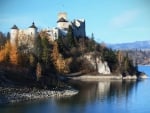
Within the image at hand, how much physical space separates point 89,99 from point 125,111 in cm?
581

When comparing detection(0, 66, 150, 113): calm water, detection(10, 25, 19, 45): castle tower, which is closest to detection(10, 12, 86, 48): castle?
detection(10, 25, 19, 45): castle tower

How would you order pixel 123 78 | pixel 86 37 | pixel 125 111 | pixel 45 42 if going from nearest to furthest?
pixel 125 111, pixel 45 42, pixel 123 78, pixel 86 37

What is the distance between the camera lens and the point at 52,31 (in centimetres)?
5562

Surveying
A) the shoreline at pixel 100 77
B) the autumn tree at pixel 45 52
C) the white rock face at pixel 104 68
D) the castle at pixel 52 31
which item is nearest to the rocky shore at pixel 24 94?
the autumn tree at pixel 45 52

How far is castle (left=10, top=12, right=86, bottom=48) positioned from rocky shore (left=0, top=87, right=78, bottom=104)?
18.0 metres

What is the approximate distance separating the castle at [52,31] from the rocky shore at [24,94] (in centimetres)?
1799

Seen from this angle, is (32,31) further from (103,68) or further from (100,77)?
(103,68)

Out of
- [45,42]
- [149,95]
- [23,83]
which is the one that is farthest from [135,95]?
[45,42]

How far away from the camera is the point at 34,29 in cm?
5341

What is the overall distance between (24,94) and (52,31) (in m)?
25.2

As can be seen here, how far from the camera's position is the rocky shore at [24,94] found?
2930cm

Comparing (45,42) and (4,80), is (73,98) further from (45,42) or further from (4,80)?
(45,42)

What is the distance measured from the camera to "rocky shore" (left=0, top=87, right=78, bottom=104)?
96.1ft

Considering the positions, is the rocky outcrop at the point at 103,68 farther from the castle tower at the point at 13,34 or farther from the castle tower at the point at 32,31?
the castle tower at the point at 13,34
